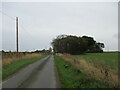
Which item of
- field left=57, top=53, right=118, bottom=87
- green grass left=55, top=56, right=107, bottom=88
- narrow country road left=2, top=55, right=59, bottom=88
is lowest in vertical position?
narrow country road left=2, top=55, right=59, bottom=88

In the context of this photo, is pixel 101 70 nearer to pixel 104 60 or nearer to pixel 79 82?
pixel 79 82

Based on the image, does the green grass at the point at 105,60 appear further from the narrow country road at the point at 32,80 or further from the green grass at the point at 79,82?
the narrow country road at the point at 32,80

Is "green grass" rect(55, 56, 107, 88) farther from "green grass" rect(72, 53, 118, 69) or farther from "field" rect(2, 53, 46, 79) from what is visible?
"field" rect(2, 53, 46, 79)

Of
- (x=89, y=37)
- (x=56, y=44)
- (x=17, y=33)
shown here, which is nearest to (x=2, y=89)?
(x=17, y=33)

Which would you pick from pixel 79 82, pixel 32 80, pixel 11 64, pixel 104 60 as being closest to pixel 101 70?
pixel 79 82

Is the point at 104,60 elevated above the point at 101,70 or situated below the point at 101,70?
below

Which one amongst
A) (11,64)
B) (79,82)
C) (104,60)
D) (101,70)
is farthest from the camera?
(104,60)

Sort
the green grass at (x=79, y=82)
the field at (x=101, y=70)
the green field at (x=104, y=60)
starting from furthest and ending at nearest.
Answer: the green field at (x=104, y=60) < the field at (x=101, y=70) < the green grass at (x=79, y=82)

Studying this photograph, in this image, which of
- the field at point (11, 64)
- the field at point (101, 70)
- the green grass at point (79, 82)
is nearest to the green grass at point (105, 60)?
the field at point (101, 70)

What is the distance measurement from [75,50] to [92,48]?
139 feet

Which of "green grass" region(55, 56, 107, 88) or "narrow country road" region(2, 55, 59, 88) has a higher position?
"green grass" region(55, 56, 107, 88)

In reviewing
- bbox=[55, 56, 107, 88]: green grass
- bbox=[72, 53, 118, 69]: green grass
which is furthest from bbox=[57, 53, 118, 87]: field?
bbox=[55, 56, 107, 88]: green grass

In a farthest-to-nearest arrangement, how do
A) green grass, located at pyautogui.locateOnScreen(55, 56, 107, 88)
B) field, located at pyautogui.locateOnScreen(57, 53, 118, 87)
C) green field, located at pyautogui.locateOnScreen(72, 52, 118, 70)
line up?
1. green field, located at pyautogui.locateOnScreen(72, 52, 118, 70)
2. field, located at pyautogui.locateOnScreen(57, 53, 118, 87)
3. green grass, located at pyautogui.locateOnScreen(55, 56, 107, 88)

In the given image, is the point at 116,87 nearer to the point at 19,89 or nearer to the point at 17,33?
the point at 19,89
